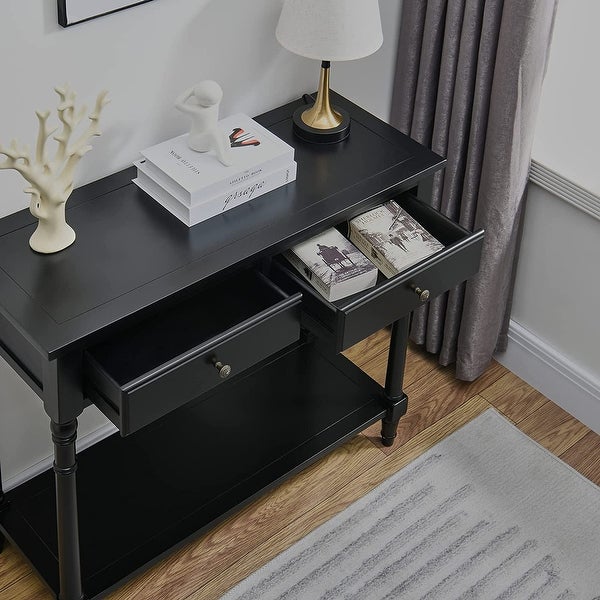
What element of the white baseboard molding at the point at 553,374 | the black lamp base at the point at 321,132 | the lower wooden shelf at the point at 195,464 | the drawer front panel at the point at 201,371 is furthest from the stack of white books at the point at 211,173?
the white baseboard molding at the point at 553,374

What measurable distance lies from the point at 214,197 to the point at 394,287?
382 millimetres

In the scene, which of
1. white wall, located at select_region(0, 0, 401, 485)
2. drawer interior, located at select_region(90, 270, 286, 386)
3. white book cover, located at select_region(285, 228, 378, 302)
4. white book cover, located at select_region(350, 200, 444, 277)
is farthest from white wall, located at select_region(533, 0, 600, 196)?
drawer interior, located at select_region(90, 270, 286, 386)

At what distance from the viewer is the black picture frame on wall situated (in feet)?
5.97

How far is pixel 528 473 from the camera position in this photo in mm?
2516

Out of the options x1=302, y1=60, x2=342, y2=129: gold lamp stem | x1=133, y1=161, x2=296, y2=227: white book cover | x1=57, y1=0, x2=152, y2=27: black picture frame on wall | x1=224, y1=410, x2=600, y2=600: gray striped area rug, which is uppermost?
x1=57, y1=0, x2=152, y2=27: black picture frame on wall

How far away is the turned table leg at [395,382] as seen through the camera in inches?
93.0

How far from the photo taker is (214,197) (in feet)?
6.43

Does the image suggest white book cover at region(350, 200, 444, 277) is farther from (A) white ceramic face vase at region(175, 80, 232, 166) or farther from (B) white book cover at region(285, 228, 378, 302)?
(A) white ceramic face vase at region(175, 80, 232, 166)

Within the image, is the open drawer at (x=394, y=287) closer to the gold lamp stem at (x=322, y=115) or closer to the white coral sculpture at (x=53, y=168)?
the gold lamp stem at (x=322, y=115)

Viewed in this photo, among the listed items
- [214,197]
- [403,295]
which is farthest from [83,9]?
[403,295]

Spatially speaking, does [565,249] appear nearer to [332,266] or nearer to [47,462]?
[332,266]

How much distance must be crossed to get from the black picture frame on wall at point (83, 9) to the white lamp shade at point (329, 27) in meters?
0.32

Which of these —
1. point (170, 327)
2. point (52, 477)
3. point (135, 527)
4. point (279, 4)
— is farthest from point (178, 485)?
point (279, 4)

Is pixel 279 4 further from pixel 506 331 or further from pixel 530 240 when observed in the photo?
pixel 506 331
